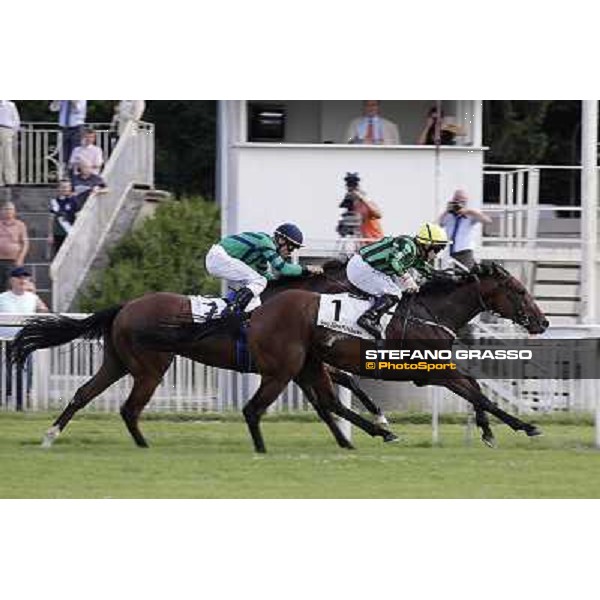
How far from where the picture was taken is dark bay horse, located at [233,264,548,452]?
13828mm

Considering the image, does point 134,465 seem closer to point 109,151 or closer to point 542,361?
point 542,361

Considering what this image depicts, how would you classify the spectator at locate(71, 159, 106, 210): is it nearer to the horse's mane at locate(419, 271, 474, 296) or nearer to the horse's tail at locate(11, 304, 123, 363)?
the horse's tail at locate(11, 304, 123, 363)

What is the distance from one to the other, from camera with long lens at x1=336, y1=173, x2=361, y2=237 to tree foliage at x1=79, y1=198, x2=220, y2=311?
3337 millimetres

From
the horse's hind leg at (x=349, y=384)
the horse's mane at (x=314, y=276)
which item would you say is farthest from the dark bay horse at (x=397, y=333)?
the horse's mane at (x=314, y=276)

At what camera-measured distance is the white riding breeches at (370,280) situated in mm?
14078

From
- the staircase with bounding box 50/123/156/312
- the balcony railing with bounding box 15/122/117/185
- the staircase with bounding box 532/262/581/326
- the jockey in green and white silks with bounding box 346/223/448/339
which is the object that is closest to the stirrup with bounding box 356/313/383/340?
the jockey in green and white silks with bounding box 346/223/448/339

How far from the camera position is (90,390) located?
1421 cm

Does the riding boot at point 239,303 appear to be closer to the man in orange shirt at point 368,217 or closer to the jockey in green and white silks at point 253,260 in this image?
the jockey in green and white silks at point 253,260

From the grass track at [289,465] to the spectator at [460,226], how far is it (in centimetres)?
216

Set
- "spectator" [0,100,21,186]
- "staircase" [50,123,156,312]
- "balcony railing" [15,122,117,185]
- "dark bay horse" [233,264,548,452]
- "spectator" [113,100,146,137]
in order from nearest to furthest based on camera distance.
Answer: "dark bay horse" [233,264,548,452], "spectator" [0,100,21,186], "staircase" [50,123,156,312], "spectator" [113,100,146,137], "balcony railing" [15,122,117,185]

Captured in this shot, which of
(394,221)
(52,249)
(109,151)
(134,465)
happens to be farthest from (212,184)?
(134,465)

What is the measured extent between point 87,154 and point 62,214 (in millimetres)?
804

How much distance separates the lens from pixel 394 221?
18.5m

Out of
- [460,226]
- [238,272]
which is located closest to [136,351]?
[238,272]
